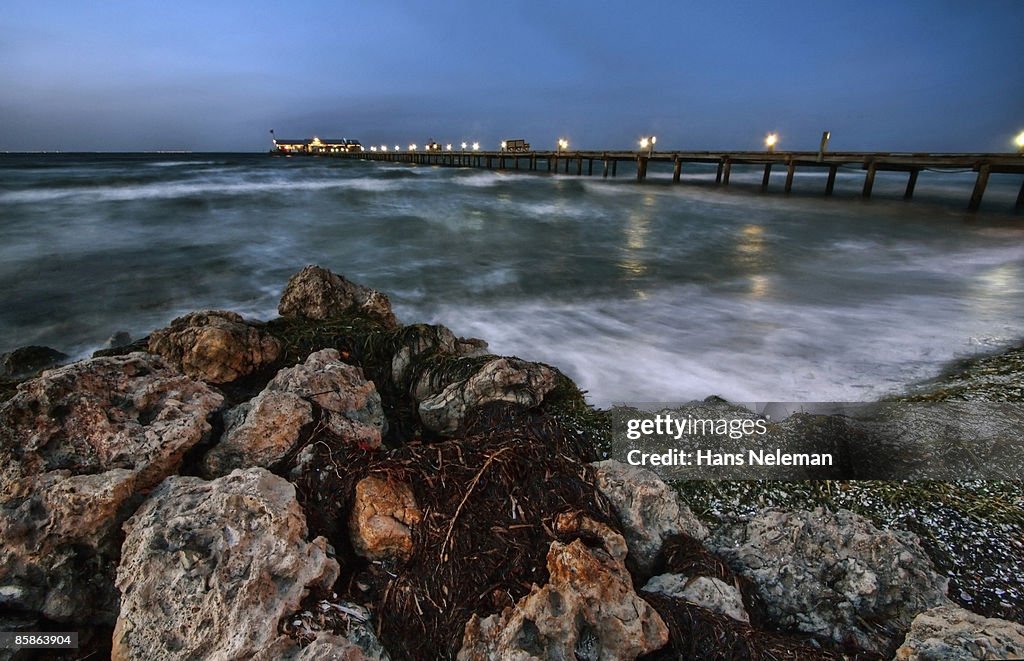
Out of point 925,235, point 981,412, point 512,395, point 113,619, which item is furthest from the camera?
point 925,235

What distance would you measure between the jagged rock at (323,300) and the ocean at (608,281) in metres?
2.46

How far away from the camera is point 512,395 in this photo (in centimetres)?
302

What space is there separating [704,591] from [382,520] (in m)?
1.37

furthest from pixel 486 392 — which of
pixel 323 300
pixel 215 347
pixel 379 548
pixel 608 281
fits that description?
pixel 608 281

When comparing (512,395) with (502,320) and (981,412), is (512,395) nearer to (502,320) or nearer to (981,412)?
(981,412)

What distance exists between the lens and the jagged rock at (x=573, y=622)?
1651 millimetres

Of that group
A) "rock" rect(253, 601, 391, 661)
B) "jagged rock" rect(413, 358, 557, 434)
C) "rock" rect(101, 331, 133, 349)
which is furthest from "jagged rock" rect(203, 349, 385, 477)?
"rock" rect(101, 331, 133, 349)

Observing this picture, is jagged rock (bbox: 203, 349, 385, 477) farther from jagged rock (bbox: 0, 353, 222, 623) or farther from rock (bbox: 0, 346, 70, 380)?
rock (bbox: 0, 346, 70, 380)

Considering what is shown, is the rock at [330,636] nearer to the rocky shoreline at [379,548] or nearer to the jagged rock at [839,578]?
the rocky shoreline at [379,548]

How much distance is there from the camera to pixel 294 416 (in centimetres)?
240

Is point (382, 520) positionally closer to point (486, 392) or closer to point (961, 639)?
point (486, 392)

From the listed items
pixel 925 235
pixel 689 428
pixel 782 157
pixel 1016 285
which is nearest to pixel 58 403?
pixel 689 428

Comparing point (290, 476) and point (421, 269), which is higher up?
point (290, 476)

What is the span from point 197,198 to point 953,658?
31289mm
